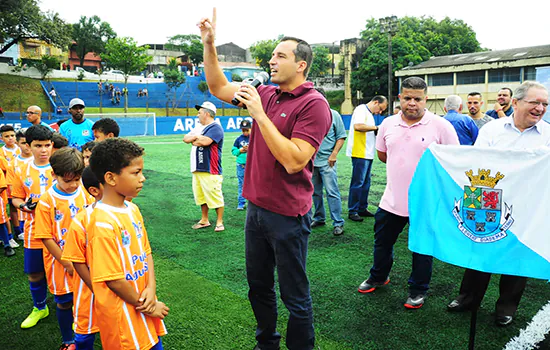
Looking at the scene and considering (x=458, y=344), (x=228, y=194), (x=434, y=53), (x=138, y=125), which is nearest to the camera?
(x=458, y=344)

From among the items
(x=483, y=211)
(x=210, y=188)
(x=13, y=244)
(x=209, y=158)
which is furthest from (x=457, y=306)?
(x=13, y=244)

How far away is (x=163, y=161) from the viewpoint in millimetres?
14523

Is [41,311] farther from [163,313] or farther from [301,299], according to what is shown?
[301,299]

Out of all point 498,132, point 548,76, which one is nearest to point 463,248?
point 498,132

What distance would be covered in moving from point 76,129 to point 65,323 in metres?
3.84

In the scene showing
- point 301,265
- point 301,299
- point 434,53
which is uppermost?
point 434,53

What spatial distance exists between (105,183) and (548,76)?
13312 millimetres

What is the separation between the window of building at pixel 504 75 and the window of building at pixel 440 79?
152 inches

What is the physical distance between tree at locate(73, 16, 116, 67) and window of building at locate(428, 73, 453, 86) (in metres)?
49.4

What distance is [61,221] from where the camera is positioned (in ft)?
9.90

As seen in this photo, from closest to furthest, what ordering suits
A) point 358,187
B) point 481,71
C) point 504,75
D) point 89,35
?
1. point 358,187
2. point 504,75
3. point 481,71
4. point 89,35

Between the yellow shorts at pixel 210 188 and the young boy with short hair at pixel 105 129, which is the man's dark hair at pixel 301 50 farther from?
the yellow shorts at pixel 210 188

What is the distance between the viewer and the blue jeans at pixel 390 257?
3768mm

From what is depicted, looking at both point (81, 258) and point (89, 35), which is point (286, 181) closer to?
point (81, 258)
